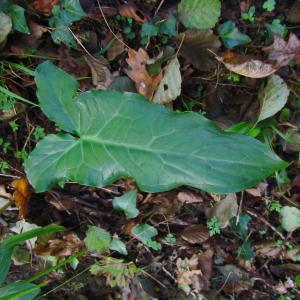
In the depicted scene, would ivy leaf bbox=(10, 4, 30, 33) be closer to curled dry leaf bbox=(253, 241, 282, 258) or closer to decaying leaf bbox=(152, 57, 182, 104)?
decaying leaf bbox=(152, 57, 182, 104)

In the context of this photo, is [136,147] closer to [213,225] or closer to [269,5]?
[213,225]

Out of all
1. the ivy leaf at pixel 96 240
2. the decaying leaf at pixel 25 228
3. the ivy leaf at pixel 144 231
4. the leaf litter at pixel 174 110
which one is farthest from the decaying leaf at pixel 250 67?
the decaying leaf at pixel 25 228

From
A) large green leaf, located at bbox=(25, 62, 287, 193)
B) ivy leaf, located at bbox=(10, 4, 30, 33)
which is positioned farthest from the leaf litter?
large green leaf, located at bbox=(25, 62, 287, 193)

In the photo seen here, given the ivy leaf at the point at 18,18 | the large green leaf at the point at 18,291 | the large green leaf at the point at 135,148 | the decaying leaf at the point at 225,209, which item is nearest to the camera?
the large green leaf at the point at 135,148

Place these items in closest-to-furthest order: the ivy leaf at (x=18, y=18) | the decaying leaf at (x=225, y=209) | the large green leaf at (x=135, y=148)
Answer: the large green leaf at (x=135, y=148), the ivy leaf at (x=18, y=18), the decaying leaf at (x=225, y=209)

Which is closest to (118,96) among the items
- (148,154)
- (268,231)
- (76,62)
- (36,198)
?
(148,154)

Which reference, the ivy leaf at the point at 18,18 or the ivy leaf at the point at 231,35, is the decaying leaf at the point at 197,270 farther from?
the ivy leaf at the point at 18,18
